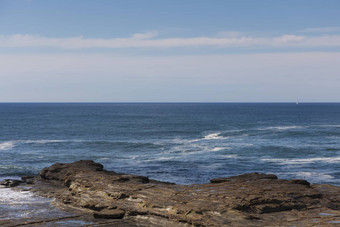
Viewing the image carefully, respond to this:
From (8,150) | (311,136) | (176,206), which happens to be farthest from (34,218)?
(311,136)

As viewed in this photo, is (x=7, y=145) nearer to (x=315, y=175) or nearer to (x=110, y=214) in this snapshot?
(x=315, y=175)

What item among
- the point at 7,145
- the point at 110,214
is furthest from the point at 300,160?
the point at 7,145

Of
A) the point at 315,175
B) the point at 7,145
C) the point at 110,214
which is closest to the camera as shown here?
the point at 110,214

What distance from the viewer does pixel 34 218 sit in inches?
980

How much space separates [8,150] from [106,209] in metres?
45.9

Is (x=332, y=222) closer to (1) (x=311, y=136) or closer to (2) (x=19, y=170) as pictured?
(2) (x=19, y=170)

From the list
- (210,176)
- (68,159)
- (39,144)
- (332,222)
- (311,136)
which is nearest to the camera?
(332,222)

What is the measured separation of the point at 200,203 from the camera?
2420 cm

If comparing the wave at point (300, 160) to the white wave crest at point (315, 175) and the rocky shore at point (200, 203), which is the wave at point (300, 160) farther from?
the rocky shore at point (200, 203)

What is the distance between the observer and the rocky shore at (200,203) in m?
22.4

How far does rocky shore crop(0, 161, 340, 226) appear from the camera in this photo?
22.4m

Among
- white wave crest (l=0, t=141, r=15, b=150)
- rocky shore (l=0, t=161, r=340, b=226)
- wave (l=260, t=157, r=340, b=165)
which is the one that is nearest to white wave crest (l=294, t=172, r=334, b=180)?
wave (l=260, t=157, r=340, b=165)

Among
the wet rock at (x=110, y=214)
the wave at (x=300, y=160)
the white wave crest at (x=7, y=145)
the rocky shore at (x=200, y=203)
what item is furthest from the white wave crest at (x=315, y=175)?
the white wave crest at (x=7, y=145)

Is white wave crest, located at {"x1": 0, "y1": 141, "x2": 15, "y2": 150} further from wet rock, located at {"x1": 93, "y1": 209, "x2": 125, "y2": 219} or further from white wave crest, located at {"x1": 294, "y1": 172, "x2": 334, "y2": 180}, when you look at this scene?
wet rock, located at {"x1": 93, "y1": 209, "x2": 125, "y2": 219}
